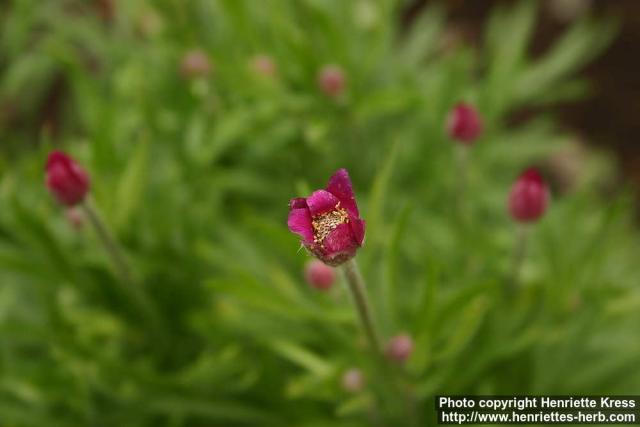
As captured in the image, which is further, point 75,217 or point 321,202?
point 75,217

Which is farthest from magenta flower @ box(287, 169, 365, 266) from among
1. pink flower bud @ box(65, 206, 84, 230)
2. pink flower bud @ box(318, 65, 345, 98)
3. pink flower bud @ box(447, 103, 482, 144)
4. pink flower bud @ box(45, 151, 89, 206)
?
pink flower bud @ box(318, 65, 345, 98)

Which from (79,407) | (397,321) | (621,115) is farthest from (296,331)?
(621,115)

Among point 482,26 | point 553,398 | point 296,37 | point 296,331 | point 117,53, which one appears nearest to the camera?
point 553,398

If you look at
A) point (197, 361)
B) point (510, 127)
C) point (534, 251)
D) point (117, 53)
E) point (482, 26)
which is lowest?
point (197, 361)

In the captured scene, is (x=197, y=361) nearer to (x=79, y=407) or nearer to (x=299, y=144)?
(x=79, y=407)

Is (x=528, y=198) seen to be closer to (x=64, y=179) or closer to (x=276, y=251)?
(x=276, y=251)

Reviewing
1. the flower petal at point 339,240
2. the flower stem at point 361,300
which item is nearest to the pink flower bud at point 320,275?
the flower stem at point 361,300

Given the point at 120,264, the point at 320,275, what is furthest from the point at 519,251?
the point at 120,264
